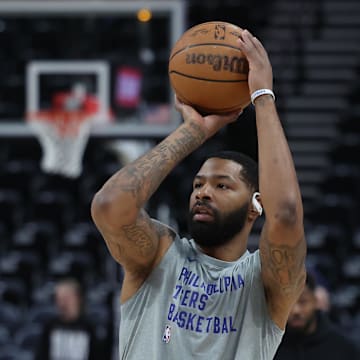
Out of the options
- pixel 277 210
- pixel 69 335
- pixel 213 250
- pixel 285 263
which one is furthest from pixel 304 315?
pixel 69 335

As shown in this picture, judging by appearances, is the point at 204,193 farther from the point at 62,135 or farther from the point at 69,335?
the point at 62,135

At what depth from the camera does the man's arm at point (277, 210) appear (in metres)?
2.96

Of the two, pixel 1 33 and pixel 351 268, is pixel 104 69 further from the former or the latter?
pixel 351 268

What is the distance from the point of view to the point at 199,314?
10.2 feet

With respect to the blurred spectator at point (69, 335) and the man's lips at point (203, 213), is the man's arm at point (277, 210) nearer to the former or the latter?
the man's lips at point (203, 213)

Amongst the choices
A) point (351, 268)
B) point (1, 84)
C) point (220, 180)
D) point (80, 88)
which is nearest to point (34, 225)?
point (1, 84)

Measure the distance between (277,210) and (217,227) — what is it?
1.01ft

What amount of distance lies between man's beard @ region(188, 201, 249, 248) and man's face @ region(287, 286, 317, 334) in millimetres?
1784

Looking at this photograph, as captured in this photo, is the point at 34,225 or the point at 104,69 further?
the point at 34,225

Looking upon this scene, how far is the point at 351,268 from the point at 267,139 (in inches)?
276

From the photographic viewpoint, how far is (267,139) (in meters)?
3.04

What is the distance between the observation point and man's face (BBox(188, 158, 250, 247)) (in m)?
3.20

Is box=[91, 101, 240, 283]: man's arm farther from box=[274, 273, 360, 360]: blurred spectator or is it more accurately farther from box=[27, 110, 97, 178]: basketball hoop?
box=[27, 110, 97, 178]: basketball hoop

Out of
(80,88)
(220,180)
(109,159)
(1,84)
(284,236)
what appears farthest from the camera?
(109,159)
